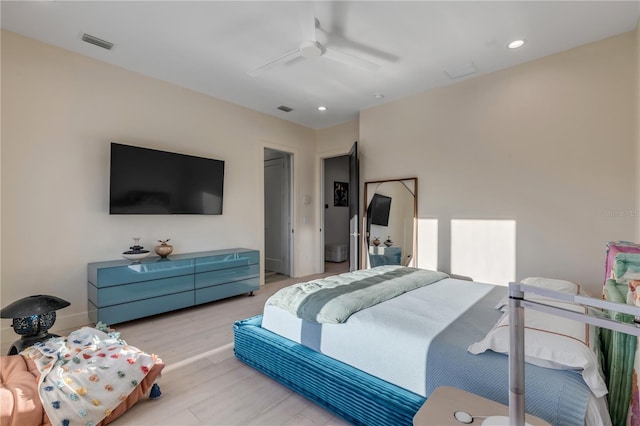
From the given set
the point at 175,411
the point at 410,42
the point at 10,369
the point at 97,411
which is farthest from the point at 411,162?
the point at 10,369

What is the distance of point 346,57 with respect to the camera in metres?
2.59

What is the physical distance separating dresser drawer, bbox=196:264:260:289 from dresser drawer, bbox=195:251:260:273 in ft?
0.17

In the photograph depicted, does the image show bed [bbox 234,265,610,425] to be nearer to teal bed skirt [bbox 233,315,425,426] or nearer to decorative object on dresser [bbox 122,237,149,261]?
teal bed skirt [bbox 233,315,425,426]

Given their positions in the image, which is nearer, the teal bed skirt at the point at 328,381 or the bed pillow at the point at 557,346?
the bed pillow at the point at 557,346

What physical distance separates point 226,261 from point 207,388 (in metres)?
1.97

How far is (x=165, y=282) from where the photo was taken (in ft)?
10.6

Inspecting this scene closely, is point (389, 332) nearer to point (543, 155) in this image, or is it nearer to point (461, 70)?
point (543, 155)

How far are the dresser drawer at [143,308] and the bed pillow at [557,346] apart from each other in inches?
122

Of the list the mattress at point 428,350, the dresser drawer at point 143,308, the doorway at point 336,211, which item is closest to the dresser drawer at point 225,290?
the dresser drawer at point 143,308

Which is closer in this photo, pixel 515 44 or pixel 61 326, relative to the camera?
pixel 515 44

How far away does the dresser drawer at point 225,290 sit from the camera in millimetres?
3557

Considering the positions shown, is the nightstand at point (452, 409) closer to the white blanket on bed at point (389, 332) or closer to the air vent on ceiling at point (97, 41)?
the white blanket on bed at point (389, 332)

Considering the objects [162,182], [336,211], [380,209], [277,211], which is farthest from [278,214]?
[162,182]

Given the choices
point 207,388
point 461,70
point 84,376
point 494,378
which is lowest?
point 207,388
